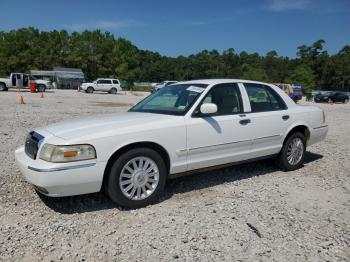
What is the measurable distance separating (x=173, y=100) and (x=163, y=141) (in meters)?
1.08

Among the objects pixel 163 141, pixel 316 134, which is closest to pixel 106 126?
pixel 163 141

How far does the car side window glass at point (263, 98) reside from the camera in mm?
5582

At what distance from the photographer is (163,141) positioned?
441 cm

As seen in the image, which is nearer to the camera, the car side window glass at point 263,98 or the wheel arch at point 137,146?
the wheel arch at point 137,146

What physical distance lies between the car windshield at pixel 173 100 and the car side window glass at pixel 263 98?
2.96 feet

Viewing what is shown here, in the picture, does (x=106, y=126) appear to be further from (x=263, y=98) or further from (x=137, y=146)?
(x=263, y=98)

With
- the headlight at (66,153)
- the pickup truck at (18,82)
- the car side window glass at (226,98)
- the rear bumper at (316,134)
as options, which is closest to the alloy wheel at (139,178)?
the headlight at (66,153)

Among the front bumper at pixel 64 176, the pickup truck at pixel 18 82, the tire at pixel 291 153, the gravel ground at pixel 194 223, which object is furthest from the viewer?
the pickup truck at pixel 18 82

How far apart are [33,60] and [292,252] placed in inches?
3016

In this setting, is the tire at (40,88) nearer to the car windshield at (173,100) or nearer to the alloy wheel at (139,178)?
the car windshield at (173,100)

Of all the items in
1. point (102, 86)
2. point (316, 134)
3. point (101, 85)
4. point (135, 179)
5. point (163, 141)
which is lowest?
point (135, 179)

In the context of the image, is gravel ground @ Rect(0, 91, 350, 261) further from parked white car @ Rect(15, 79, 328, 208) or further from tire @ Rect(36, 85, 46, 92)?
tire @ Rect(36, 85, 46, 92)

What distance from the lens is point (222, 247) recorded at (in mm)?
3451

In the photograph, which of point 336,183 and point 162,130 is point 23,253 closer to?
point 162,130
